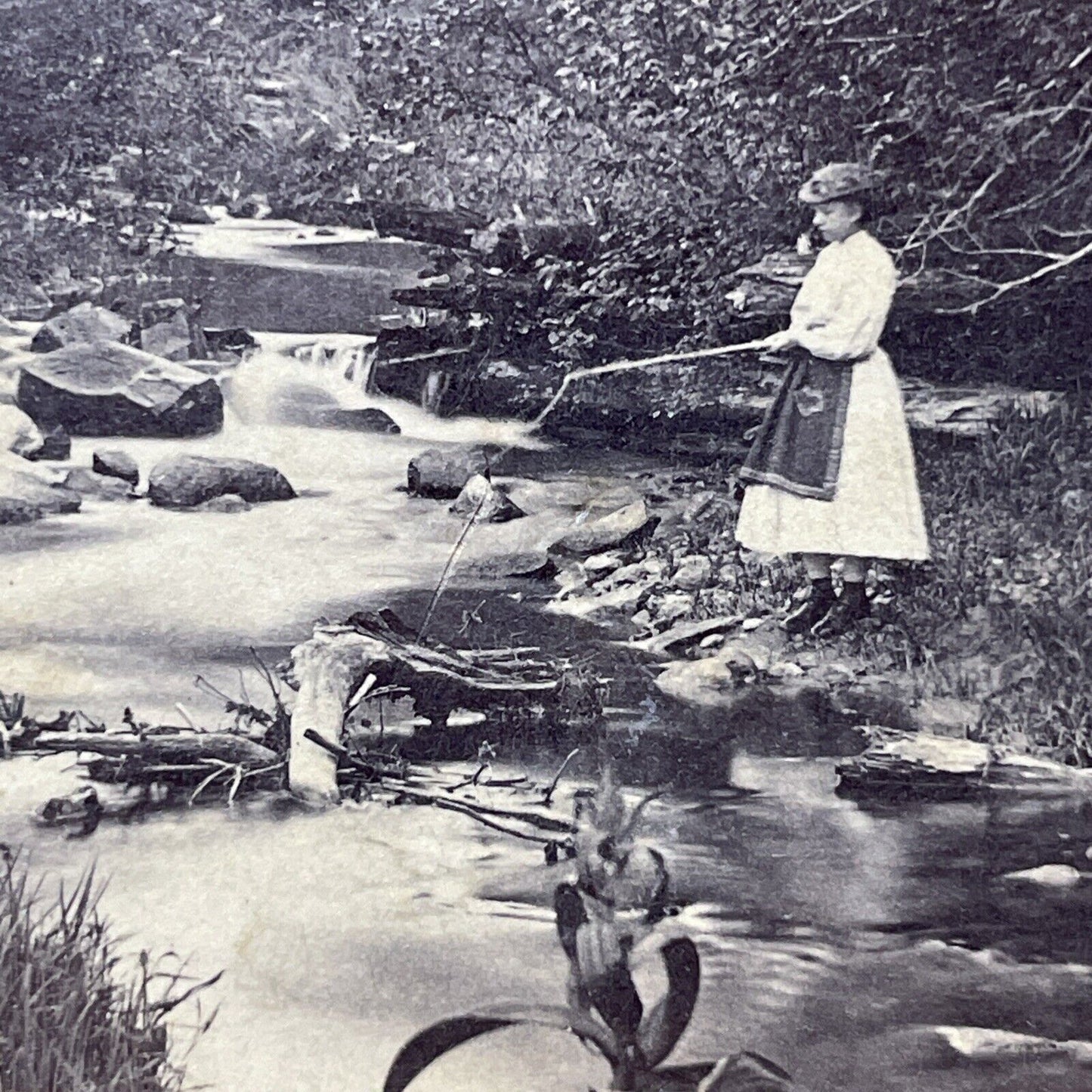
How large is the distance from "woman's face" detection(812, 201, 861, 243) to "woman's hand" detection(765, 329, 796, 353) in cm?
20

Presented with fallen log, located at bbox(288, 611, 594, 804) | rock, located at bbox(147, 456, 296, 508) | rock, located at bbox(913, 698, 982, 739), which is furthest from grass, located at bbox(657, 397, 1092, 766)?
rock, located at bbox(147, 456, 296, 508)

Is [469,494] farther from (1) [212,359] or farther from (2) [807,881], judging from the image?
(2) [807,881]

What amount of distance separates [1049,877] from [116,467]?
1.84 metres

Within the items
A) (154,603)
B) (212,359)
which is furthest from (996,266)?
(154,603)

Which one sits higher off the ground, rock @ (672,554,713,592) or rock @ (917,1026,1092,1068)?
rock @ (672,554,713,592)

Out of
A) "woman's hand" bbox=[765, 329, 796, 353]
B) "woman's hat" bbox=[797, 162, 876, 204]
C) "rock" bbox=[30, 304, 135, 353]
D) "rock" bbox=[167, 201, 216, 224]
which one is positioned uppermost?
"woman's hat" bbox=[797, 162, 876, 204]

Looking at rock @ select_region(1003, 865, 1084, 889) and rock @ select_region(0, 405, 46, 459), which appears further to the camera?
rock @ select_region(0, 405, 46, 459)

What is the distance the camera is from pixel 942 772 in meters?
2.43

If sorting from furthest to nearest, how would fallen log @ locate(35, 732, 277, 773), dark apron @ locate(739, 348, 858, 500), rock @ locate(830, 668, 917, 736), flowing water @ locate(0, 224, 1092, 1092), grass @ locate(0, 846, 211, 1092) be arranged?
1. dark apron @ locate(739, 348, 858, 500)
2. rock @ locate(830, 668, 917, 736)
3. fallen log @ locate(35, 732, 277, 773)
4. flowing water @ locate(0, 224, 1092, 1092)
5. grass @ locate(0, 846, 211, 1092)

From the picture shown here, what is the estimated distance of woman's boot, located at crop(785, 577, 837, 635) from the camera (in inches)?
99.5

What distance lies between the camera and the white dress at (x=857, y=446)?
8.38 feet

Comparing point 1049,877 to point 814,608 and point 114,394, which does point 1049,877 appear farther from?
point 114,394

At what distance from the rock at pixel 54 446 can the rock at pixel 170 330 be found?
0.22 m

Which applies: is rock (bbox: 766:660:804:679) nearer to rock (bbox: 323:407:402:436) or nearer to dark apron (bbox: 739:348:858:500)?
dark apron (bbox: 739:348:858:500)
